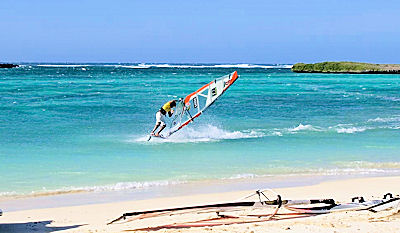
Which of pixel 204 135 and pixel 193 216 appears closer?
pixel 193 216

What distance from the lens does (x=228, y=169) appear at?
11.3 meters

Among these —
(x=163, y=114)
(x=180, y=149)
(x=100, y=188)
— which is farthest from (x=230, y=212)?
(x=163, y=114)

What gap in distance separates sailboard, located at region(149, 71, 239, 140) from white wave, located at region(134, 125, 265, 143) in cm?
30

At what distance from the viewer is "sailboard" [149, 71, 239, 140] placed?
1598 centimetres

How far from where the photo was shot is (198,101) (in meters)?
16.7

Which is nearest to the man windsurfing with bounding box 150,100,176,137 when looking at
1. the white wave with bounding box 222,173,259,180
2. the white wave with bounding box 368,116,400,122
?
the white wave with bounding box 222,173,259,180

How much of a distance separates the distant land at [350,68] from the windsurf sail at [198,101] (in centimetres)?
8695

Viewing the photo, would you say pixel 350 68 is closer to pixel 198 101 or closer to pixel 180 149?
pixel 198 101

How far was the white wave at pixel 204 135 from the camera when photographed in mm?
15431

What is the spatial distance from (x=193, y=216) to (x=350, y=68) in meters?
103

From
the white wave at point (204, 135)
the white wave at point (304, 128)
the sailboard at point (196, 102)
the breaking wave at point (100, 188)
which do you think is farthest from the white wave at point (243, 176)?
the white wave at point (304, 128)

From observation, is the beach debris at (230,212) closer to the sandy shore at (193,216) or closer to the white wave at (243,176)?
the sandy shore at (193,216)

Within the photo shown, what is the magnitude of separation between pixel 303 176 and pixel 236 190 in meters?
1.78

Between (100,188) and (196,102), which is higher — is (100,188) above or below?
below
